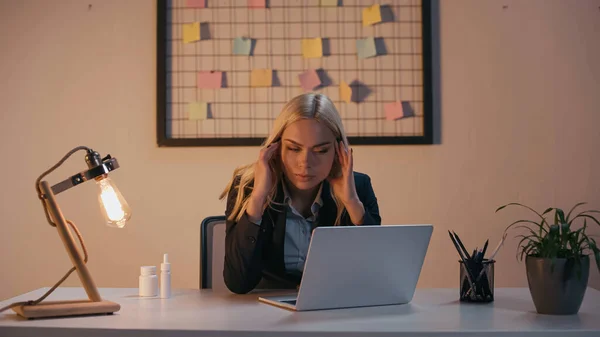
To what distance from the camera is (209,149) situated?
2.88 metres

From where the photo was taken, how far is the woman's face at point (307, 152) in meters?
1.86

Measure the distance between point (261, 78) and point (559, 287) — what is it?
172 centimetres

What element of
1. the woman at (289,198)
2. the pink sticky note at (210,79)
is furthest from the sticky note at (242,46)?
the woman at (289,198)

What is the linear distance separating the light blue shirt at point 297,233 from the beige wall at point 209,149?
2.91ft

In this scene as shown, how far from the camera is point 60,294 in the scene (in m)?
1.77

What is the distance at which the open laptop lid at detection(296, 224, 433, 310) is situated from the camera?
1.41m

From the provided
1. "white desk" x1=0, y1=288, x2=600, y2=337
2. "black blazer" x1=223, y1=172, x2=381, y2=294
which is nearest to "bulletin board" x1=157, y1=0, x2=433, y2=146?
"black blazer" x1=223, y1=172, x2=381, y2=294

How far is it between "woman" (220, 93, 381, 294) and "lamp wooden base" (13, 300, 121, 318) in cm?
44

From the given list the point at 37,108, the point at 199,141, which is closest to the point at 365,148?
the point at 199,141

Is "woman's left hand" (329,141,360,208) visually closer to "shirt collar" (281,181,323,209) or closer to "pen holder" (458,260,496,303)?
"shirt collar" (281,181,323,209)

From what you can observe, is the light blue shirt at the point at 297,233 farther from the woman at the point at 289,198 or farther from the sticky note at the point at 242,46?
the sticky note at the point at 242,46

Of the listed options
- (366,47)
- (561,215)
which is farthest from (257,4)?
(561,215)

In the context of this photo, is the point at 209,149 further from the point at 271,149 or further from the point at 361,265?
the point at 361,265

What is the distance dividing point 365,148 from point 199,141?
0.69 m
